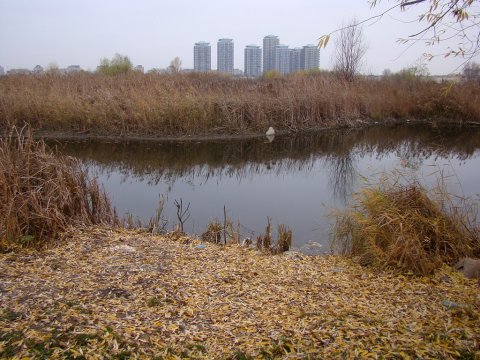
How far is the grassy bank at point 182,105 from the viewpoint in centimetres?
1680

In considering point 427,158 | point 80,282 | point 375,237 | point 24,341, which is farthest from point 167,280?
point 427,158

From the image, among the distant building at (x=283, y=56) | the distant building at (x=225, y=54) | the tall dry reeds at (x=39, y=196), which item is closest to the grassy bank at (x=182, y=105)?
the tall dry reeds at (x=39, y=196)

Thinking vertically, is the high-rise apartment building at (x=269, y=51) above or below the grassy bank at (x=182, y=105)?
above

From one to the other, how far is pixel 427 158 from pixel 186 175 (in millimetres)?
7735

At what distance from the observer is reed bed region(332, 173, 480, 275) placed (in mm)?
4727

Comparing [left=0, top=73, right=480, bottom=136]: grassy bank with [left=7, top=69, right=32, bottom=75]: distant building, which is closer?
[left=0, top=73, right=480, bottom=136]: grassy bank

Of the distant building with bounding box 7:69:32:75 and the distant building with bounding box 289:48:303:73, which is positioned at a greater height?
the distant building with bounding box 289:48:303:73

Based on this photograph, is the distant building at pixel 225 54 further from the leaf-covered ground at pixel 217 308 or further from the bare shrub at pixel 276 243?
the leaf-covered ground at pixel 217 308

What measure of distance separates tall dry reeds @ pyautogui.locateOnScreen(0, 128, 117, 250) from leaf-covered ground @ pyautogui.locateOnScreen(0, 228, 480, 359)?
0.34 metres

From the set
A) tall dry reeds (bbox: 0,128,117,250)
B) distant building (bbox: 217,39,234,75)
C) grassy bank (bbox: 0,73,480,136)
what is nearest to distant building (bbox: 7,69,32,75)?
grassy bank (bbox: 0,73,480,136)

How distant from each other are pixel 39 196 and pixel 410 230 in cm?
441

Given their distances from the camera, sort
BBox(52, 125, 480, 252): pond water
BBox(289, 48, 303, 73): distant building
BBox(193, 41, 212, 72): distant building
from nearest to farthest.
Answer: BBox(52, 125, 480, 252): pond water, BBox(289, 48, 303, 73): distant building, BBox(193, 41, 212, 72): distant building

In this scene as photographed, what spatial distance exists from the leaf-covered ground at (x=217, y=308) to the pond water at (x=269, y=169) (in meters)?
2.20

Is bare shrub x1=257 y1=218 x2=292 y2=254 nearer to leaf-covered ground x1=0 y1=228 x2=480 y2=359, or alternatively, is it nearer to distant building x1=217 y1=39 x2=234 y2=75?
leaf-covered ground x1=0 y1=228 x2=480 y2=359
